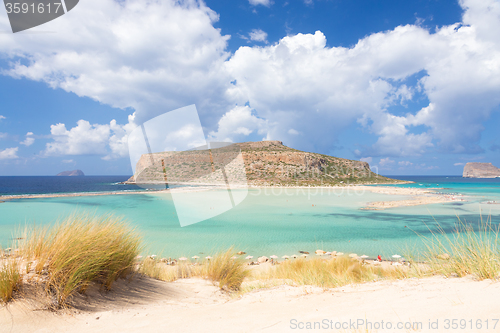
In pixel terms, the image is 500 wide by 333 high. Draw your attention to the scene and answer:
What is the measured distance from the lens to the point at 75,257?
119 inches

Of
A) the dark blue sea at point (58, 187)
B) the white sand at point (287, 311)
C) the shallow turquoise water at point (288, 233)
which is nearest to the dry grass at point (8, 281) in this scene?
the white sand at point (287, 311)

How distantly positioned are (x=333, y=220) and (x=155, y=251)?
1151cm

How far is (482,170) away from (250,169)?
205m

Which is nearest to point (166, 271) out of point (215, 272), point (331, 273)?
point (215, 272)

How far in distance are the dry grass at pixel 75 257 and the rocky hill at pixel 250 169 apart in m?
50.1

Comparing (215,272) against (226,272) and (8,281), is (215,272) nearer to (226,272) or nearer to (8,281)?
(226,272)

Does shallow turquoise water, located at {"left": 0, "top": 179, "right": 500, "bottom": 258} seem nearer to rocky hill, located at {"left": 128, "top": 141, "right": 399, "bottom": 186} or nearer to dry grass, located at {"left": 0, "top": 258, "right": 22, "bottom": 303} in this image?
dry grass, located at {"left": 0, "top": 258, "right": 22, "bottom": 303}

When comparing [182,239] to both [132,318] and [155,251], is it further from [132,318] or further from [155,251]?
[132,318]

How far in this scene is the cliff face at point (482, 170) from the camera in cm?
17162

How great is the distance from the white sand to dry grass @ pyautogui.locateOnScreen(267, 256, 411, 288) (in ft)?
2.38

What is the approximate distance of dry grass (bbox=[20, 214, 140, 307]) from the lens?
9.51 ft

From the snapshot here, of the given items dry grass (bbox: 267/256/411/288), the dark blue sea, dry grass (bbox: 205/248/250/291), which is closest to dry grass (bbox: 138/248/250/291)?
dry grass (bbox: 205/248/250/291)

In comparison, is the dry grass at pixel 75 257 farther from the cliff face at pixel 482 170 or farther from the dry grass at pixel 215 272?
the cliff face at pixel 482 170

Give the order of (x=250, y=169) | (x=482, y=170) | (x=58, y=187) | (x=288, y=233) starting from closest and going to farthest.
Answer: (x=288, y=233) < (x=58, y=187) < (x=250, y=169) < (x=482, y=170)
